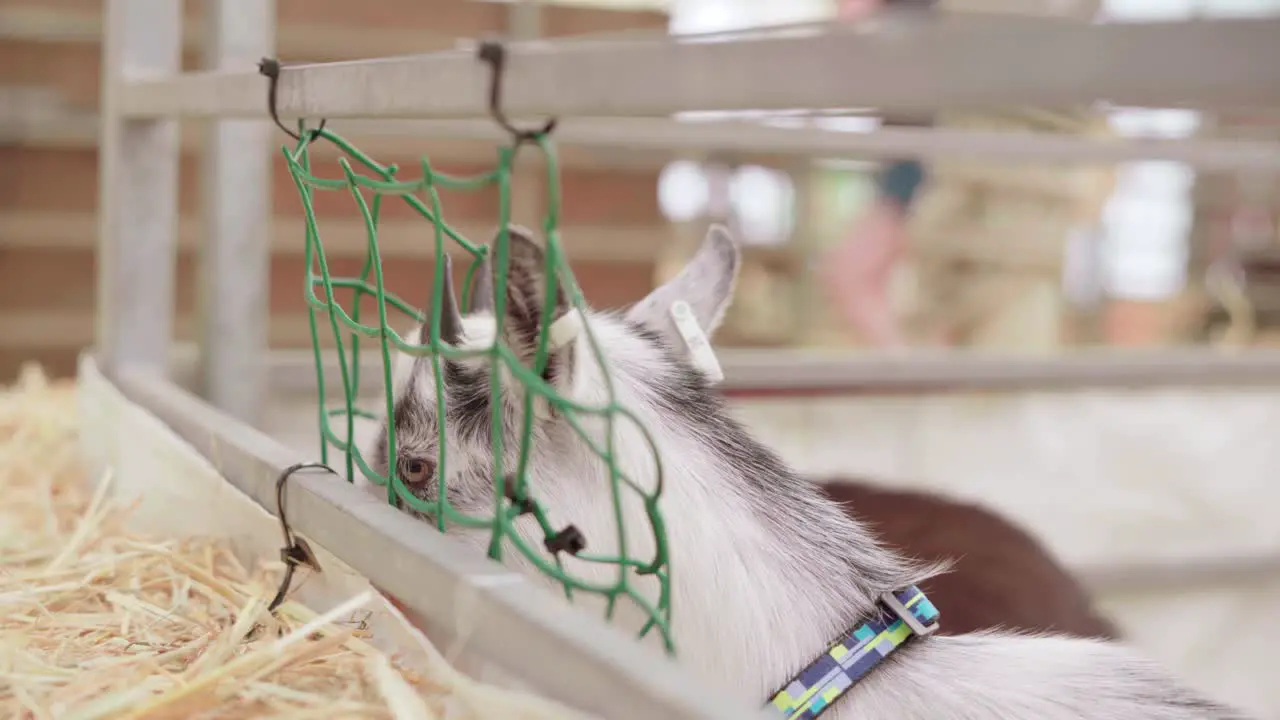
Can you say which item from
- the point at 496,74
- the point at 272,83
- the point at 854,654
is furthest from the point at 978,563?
A: the point at 496,74

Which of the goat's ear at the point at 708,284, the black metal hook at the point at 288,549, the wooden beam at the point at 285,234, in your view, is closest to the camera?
the black metal hook at the point at 288,549

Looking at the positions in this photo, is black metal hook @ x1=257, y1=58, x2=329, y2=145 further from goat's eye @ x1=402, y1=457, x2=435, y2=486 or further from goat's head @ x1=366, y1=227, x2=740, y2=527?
goat's eye @ x1=402, y1=457, x2=435, y2=486

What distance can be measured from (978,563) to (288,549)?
1324 mm

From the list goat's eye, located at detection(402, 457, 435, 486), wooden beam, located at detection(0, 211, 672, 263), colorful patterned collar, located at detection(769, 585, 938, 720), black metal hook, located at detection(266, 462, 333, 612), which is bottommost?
colorful patterned collar, located at detection(769, 585, 938, 720)

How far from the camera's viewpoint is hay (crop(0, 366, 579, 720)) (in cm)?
100

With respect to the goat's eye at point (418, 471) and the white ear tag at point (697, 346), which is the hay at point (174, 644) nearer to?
the goat's eye at point (418, 471)

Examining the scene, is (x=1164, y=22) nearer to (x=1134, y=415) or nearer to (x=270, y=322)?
(x=1134, y=415)

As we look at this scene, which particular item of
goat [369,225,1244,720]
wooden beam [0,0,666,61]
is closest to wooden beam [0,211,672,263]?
wooden beam [0,0,666,61]

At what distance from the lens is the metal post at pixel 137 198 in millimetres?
2076

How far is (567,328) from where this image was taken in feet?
3.73

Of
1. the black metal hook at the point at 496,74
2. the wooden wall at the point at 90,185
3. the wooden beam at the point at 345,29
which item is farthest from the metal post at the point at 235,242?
the wooden beam at the point at 345,29

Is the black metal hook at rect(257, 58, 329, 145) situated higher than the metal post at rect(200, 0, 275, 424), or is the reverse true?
the black metal hook at rect(257, 58, 329, 145)

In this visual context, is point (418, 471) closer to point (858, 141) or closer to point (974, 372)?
point (858, 141)

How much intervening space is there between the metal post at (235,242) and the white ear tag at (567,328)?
4.36 ft
